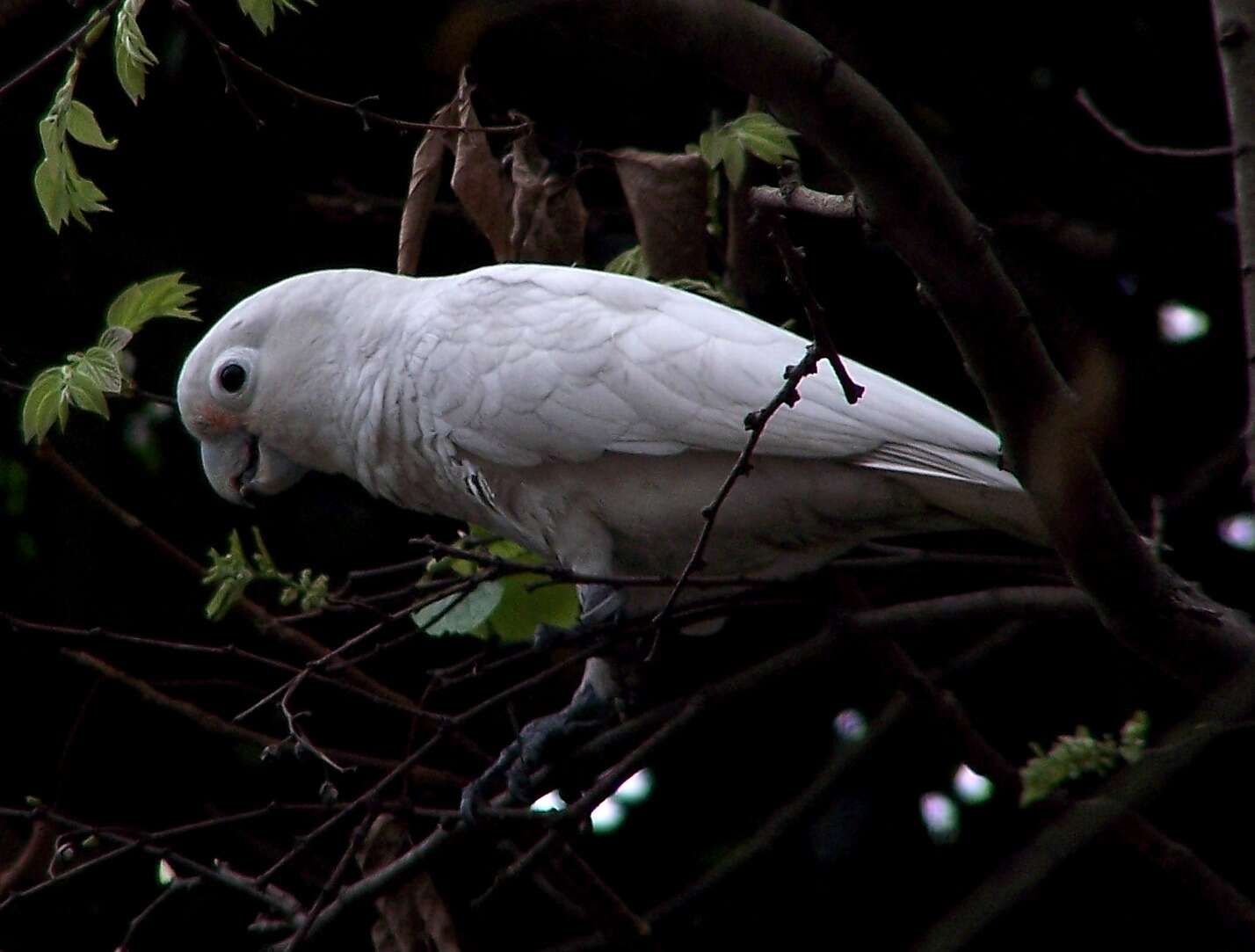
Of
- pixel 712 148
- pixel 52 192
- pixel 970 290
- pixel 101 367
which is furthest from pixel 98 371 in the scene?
pixel 970 290

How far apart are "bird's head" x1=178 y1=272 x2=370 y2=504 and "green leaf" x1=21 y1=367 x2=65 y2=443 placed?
48 cm

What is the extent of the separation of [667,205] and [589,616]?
0.69 metres

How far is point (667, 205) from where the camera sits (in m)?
2.45

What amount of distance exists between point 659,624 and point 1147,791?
988 millimetres

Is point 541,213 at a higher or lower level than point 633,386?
higher

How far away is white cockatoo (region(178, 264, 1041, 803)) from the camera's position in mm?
2098

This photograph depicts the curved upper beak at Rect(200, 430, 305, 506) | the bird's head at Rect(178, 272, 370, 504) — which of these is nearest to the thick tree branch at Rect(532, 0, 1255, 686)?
the bird's head at Rect(178, 272, 370, 504)

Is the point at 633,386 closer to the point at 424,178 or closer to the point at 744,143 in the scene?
the point at 744,143

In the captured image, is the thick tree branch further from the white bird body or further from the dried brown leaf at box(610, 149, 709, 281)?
the dried brown leaf at box(610, 149, 709, 281)

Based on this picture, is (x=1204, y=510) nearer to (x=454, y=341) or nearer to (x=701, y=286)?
(x=701, y=286)

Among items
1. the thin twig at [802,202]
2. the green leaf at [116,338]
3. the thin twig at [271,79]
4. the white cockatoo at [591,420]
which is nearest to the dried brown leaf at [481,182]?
the white cockatoo at [591,420]

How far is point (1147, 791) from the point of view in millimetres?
899

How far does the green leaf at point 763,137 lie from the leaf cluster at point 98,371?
2.72ft

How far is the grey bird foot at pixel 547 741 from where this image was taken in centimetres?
225
